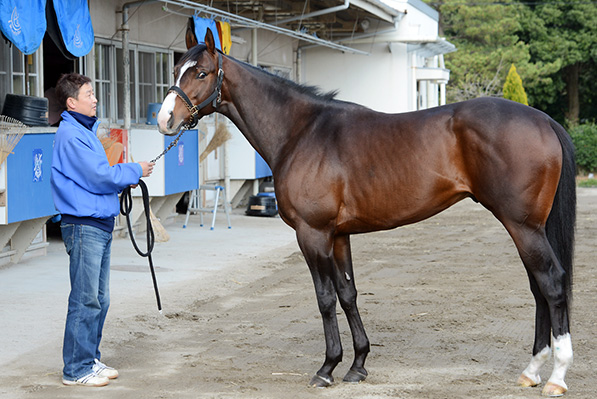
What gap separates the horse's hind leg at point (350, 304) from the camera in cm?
462

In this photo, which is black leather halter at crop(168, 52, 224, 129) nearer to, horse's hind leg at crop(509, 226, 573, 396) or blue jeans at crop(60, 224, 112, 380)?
blue jeans at crop(60, 224, 112, 380)

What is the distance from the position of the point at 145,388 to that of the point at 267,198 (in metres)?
9.14

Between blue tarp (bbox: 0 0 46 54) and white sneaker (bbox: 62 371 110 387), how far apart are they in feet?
12.4

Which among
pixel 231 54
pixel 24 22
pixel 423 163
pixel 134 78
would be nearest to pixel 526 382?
pixel 423 163

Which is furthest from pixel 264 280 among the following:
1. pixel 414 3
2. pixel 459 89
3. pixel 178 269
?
pixel 459 89

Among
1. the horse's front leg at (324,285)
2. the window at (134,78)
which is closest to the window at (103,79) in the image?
the window at (134,78)

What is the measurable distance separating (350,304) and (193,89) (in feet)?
5.16

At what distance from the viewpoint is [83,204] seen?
443cm

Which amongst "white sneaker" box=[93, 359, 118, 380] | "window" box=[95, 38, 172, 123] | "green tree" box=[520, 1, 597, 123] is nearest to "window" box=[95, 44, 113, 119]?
"window" box=[95, 38, 172, 123]

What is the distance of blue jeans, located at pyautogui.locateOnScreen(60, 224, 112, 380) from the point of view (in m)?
4.49

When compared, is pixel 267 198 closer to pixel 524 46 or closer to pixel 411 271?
pixel 411 271

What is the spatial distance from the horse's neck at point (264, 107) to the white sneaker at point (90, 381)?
1581 millimetres

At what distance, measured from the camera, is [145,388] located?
14.6 ft

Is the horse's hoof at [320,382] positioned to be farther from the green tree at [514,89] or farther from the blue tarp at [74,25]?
the green tree at [514,89]
